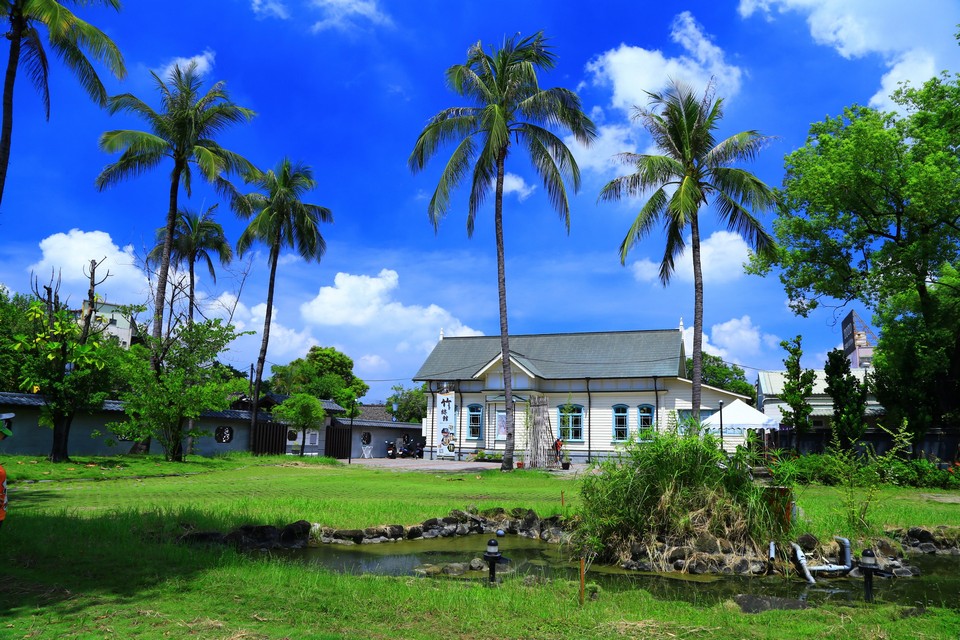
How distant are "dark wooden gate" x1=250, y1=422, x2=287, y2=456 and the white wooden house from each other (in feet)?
27.4

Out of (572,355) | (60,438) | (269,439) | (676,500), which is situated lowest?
(269,439)

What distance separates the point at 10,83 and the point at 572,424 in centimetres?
2959

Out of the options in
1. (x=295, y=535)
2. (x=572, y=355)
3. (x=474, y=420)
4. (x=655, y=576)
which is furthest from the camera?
(x=572, y=355)

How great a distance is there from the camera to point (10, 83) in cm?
1866

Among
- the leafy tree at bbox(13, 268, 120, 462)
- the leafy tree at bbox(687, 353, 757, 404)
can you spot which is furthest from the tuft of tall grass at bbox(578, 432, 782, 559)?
the leafy tree at bbox(687, 353, 757, 404)

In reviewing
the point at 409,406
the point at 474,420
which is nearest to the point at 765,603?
the point at 474,420

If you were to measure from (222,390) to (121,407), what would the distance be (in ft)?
20.8

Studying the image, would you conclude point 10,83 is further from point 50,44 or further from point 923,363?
point 923,363

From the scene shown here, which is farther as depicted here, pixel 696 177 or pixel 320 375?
pixel 320 375

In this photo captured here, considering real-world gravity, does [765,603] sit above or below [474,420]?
below

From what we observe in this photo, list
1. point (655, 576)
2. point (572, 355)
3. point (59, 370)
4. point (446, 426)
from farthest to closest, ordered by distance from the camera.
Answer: point (572, 355) → point (446, 426) → point (59, 370) → point (655, 576)

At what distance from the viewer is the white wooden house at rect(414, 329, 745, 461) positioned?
121 ft

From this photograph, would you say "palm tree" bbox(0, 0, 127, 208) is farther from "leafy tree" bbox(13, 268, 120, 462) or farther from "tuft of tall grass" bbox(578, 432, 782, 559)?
"tuft of tall grass" bbox(578, 432, 782, 559)

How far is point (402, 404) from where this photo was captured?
6234 centimetres
